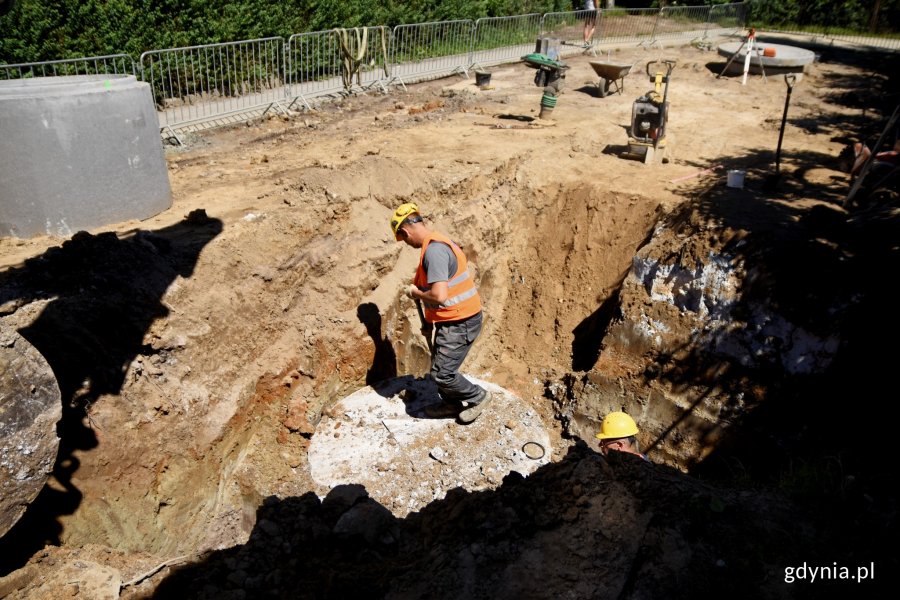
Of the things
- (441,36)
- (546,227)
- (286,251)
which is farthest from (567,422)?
(441,36)

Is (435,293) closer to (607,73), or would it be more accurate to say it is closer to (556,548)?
(556,548)

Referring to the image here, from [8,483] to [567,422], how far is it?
Answer: 5700 mm

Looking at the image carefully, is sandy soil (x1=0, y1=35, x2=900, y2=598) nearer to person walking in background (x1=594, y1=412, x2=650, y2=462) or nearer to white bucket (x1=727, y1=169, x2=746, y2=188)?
white bucket (x1=727, y1=169, x2=746, y2=188)

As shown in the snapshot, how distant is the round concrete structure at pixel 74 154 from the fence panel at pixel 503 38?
41.7ft

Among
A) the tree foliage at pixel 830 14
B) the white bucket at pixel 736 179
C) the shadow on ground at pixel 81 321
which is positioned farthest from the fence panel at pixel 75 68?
the tree foliage at pixel 830 14

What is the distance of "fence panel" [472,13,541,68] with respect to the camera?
1769 cm

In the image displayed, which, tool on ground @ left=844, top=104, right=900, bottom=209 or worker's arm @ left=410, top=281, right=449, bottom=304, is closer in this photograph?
worker's arm @ left=410, top=281, right=449, bottom=304

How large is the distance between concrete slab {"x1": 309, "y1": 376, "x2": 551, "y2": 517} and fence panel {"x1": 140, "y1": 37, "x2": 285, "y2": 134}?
6.39m

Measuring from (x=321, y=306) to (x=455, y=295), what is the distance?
159 cm

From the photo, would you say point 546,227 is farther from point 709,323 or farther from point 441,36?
point 441,36

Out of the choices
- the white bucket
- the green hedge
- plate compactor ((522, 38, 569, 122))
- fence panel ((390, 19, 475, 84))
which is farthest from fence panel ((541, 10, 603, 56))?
the white bucket

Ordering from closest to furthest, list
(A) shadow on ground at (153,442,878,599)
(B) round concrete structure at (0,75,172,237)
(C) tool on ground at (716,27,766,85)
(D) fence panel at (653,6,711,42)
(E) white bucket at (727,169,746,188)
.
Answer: (A) shadow on ground at (153,442,878,599)
(B) round concrete structure at (0,75,172,237)
(E) white bucket at (727,169,746,188)
(C) tool on ground at (716,27,766,85)
(D) fence panel at (653,6,711,42)

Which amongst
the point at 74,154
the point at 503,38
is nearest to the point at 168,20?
the point at 74,154

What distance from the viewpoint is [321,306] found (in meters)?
6.26
